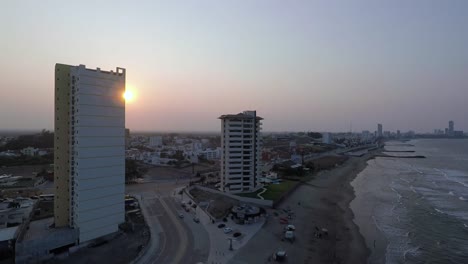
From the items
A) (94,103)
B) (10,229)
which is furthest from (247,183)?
(10,229)

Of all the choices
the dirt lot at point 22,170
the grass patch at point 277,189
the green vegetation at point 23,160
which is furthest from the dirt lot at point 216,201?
the green vegetation at point 23,160

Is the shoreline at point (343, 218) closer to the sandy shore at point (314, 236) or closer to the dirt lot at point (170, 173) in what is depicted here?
the sandy shore at point (314, 236)

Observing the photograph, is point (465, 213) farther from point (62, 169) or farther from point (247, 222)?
point (62, 169)

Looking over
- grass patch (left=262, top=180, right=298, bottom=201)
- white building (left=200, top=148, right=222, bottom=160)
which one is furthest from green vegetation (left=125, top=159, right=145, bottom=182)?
white building (left=200, top=148, right=222, bottom=160)

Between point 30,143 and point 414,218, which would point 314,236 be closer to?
point 414,218

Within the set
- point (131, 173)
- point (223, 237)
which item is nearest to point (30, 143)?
point (131, 173)

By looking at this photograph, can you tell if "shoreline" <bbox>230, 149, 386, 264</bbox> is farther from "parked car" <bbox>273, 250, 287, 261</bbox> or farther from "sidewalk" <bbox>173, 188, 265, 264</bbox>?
"sidewalk" <bbox>173, 188, 265, 264</bbox>
